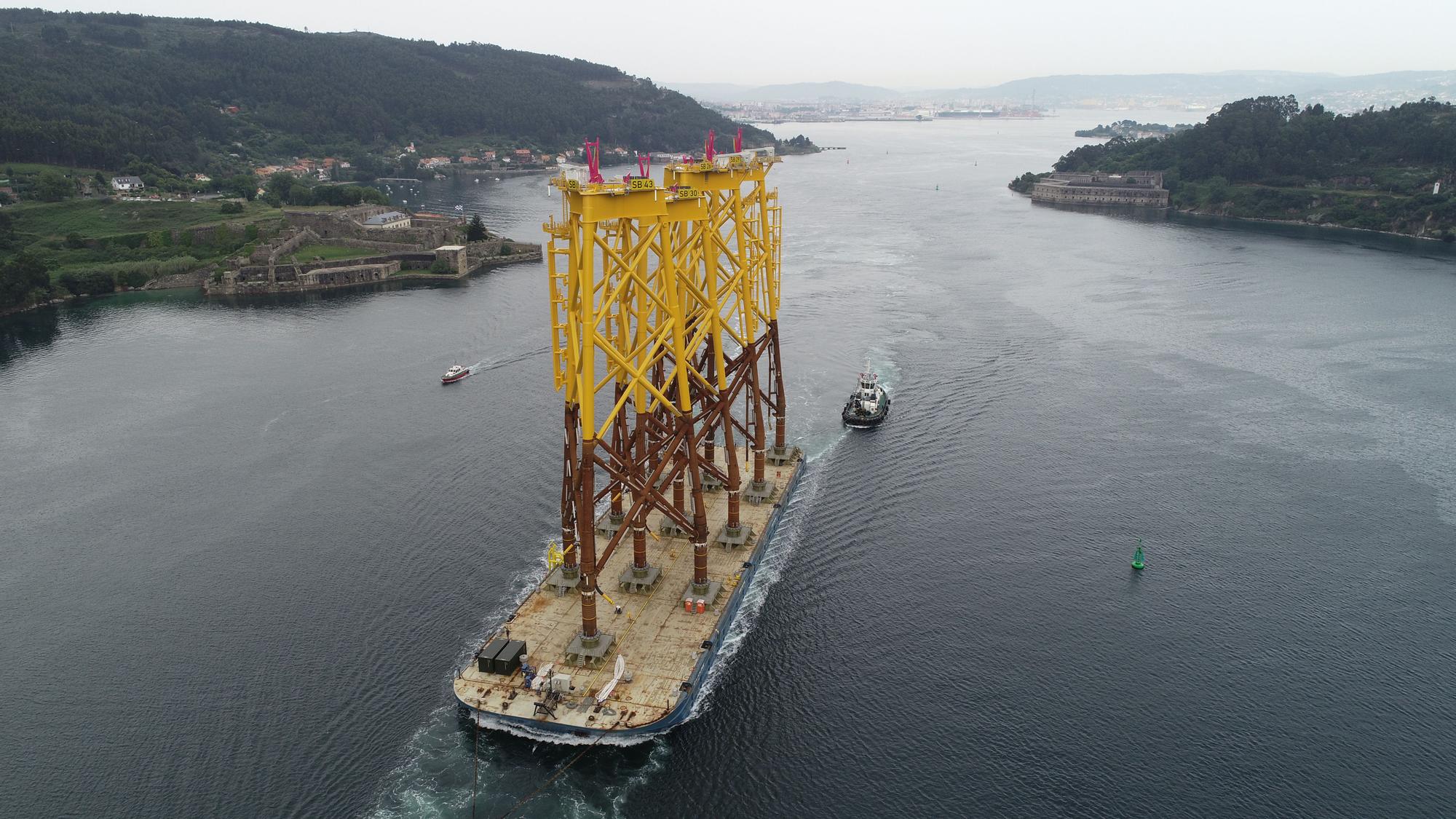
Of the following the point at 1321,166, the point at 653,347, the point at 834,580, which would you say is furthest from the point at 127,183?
the point at 1321,166

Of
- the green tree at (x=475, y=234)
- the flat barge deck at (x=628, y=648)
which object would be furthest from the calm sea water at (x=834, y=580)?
the green tree at (x=475, y=234)

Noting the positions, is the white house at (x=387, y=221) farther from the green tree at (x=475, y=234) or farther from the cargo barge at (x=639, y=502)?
the cargo barge at (x=639, y=502)

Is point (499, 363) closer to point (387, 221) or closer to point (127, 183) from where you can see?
point (387, 221)

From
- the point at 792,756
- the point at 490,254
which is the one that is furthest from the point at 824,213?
the point at 792,756

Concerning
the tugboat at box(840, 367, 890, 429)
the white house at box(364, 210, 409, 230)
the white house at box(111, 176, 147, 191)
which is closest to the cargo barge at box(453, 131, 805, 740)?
the tugboat at box(840, 367, 890, 429)

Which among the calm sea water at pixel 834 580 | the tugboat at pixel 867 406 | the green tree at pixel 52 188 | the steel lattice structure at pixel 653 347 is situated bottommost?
the calm sea water at pixel 834 580

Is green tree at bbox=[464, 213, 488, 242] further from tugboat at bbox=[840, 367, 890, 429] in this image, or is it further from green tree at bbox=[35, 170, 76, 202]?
tugboat at bbox=[840, 367, 890, 429]
